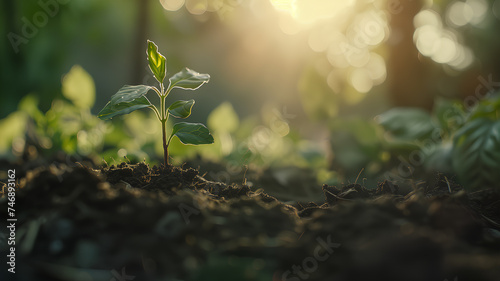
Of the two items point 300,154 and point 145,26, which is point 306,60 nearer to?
point 300,154

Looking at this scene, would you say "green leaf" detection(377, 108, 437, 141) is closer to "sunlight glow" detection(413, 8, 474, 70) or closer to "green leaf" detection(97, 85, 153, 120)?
"sunlight glow" detection(413, 8, 474, 70)

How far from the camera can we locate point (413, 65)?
4.70 feet

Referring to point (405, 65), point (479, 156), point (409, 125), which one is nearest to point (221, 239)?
point (479, 156)

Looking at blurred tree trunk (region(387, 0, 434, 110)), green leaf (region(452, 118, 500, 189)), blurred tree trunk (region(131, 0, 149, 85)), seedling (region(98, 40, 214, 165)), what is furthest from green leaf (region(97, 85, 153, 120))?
blurred tree trunk (region(131, 0, 149, 85))

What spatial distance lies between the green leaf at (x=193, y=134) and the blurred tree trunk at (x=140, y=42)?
130cm

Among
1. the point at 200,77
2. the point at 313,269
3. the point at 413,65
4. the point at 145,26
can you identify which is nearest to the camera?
the point at 313,269

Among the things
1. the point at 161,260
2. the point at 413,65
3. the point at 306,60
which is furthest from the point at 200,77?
the point at 306,60

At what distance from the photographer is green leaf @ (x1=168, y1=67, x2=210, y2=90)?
19.9 inches

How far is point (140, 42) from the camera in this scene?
1987 millimetres

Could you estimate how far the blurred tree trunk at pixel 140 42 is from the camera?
1818 mm

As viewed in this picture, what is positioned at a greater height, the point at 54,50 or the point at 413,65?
the point at 54,50

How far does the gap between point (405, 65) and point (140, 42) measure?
1355mm

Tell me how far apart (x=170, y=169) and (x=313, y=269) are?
0.30 metres

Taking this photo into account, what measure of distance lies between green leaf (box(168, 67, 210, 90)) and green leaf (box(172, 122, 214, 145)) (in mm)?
61
